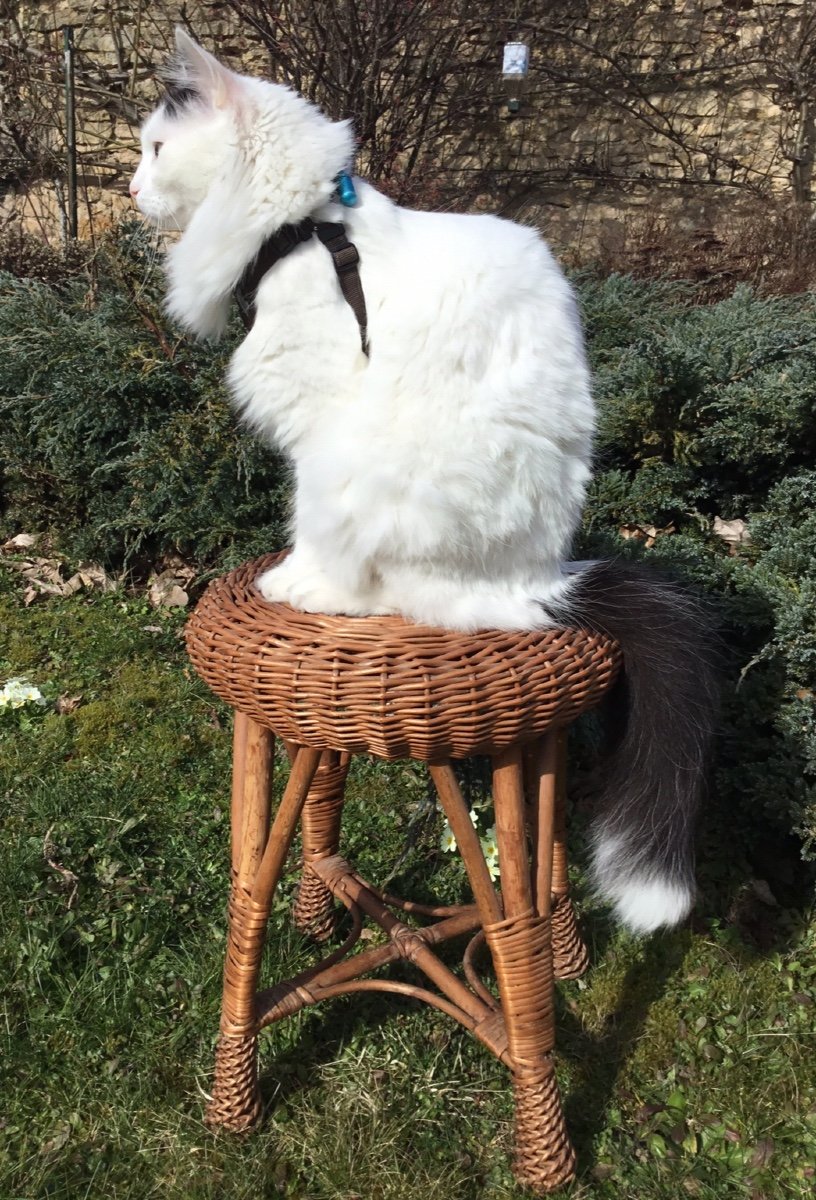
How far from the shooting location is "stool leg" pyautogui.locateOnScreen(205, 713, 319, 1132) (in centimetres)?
135

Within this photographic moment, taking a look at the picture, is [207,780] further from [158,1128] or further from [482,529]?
[482,529]

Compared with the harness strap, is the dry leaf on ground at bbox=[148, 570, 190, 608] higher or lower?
lower

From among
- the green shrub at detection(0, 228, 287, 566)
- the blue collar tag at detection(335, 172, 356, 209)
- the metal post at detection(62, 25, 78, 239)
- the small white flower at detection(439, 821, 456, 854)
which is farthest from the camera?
the metal post at detection(62, 25, 78, 239)

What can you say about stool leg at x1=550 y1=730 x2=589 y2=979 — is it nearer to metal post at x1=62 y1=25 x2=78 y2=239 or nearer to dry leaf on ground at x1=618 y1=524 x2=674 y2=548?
dry leaf on ground at x1=618 y1=524 x2=674 y2=548

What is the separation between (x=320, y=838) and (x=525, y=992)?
66cm

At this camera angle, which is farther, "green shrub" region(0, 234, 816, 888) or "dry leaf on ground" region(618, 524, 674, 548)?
"dry leaf on ground" region(618, 524, 674, 548)

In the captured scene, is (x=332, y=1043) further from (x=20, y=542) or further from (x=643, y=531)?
(x=20, y=542)

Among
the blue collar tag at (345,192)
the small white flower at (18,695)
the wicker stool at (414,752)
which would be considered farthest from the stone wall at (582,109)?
the wicker stool at (414,752)

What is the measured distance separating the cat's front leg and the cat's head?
1.74 ft

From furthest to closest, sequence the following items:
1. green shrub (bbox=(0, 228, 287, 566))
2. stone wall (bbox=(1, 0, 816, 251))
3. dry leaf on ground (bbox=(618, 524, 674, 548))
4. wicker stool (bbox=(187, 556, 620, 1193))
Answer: stone wall (bbox=(1, 0, 816, 251)) → green shrub (bbox=(0, 228, 287, 566)) → dry leaf on ground (bbox=(618, 524, 674, 548)) → wicker stool (bbox=(187, 556, 620, 1193))

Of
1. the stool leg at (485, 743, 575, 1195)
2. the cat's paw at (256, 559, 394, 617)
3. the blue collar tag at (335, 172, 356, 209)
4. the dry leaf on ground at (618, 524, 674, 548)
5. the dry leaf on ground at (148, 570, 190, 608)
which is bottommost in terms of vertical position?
the dry leaf on ground at (148, 570, 190, 608)

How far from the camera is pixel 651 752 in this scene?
1325mm

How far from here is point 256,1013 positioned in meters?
1.43

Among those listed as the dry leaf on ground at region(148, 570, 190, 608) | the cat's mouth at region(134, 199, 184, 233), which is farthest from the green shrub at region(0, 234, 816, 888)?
the cat's mouth at region(134, 199, 184, 233)
